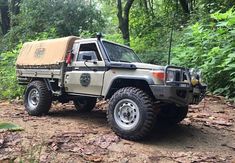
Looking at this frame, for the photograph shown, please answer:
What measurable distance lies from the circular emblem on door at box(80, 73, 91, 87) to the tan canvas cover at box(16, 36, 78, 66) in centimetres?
78

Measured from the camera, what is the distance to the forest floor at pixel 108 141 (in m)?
4.90

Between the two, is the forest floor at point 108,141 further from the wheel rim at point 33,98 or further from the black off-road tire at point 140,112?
the wheel rim at point 33,98

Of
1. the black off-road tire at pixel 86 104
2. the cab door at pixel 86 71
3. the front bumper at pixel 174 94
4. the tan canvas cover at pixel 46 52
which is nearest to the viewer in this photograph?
the front bumper at pixel 174 94

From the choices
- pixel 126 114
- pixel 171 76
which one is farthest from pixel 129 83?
pixel 171 76

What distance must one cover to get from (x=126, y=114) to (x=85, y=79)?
4.48 feet

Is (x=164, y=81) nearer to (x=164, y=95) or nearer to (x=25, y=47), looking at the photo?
(x=164, y=95)

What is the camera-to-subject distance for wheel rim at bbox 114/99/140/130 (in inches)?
219

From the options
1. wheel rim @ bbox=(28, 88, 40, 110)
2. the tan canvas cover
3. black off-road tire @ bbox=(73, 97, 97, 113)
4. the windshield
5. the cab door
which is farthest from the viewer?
black off-road tire @ bbox=(73, 97, 97, 113)

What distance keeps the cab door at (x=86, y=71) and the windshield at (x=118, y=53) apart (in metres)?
0.25

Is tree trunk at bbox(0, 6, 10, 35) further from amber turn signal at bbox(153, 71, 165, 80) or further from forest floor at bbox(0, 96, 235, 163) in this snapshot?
amber turn signal at bbox(153, 71, 165, 80)

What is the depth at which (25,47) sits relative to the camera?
27.7 ft

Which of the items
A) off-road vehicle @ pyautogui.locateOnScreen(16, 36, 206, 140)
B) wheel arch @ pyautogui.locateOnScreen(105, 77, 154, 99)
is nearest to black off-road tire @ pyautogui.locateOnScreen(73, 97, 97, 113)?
off-road vehicle @ pyautogui.locateOnScreen(16, 36, 206, 140)

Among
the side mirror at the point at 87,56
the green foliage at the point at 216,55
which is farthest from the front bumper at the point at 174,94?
the green foliage at the point at 216,55

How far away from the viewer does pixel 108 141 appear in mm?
5531
